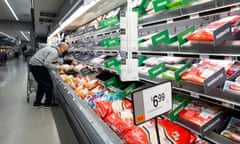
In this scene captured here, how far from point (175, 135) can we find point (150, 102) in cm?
66

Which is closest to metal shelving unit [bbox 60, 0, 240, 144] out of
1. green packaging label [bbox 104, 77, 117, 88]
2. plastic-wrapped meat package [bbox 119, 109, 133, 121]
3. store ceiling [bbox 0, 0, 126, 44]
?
plastic-wrapped meat package [bbox 119, 109, 133, 121]

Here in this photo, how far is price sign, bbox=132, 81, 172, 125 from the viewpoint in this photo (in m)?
1.13

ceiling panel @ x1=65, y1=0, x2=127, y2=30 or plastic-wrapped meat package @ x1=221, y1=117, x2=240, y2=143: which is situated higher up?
ceiling panel @ x1=65, y1=0, x2=127, y2=30

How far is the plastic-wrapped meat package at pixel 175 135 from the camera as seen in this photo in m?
1.66

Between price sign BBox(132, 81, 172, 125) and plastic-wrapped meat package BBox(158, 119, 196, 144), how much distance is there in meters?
0.48

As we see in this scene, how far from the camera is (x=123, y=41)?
7.31 ft

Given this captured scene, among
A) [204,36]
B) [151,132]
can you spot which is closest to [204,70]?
[204,36]

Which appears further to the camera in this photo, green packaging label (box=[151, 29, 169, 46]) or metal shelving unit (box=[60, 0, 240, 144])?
green packaging label (box=[151, 29, 169, 46])

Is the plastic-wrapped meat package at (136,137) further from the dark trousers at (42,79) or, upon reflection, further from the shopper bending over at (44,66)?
the dark trousers at (42,79)

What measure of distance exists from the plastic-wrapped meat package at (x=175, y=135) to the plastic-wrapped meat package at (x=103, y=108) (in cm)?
78

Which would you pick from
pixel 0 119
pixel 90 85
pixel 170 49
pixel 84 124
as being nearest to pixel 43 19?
pixel 0 119

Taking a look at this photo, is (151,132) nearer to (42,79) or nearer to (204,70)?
(204,70)

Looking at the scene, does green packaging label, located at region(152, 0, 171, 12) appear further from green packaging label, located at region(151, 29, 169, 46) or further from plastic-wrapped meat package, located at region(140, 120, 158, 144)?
plastic-wrapped meat package, located at region(140, 120, 158, 144)

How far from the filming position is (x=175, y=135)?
1.71 m
